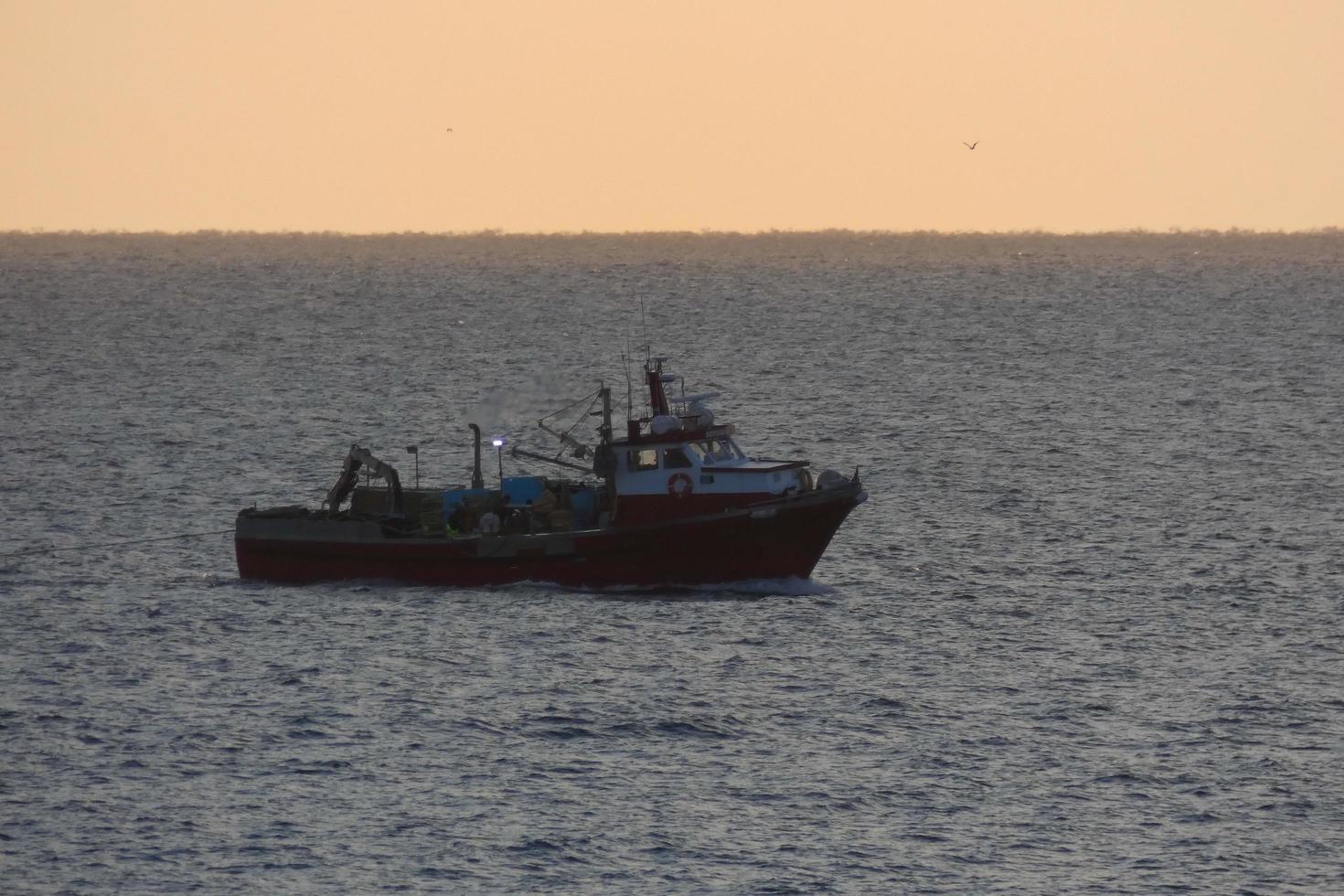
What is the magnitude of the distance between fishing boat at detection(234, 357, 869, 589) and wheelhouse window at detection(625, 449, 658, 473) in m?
0.02

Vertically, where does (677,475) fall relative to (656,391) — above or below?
below

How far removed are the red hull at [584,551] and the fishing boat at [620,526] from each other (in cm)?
3

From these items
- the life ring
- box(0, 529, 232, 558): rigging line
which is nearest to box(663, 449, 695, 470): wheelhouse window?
the life ring

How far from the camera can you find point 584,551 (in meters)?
53.9

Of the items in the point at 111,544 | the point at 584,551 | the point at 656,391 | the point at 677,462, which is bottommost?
the point at 111,544

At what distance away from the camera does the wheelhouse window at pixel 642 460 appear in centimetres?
5403

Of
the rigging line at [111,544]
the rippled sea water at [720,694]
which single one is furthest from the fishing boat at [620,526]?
Result: the rigging line at [111,544]

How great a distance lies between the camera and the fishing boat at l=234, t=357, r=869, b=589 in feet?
175

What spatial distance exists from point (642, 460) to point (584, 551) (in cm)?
272

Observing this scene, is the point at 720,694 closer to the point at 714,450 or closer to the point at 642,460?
the point at 642,460

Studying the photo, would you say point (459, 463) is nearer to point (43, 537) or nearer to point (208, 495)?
point (208, 495)

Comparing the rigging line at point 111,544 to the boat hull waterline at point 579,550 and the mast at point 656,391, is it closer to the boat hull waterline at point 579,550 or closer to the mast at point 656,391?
the boat hull waterline at point 579,550

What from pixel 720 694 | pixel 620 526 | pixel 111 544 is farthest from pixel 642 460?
pixel 111 544

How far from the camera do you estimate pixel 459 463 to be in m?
80.4
